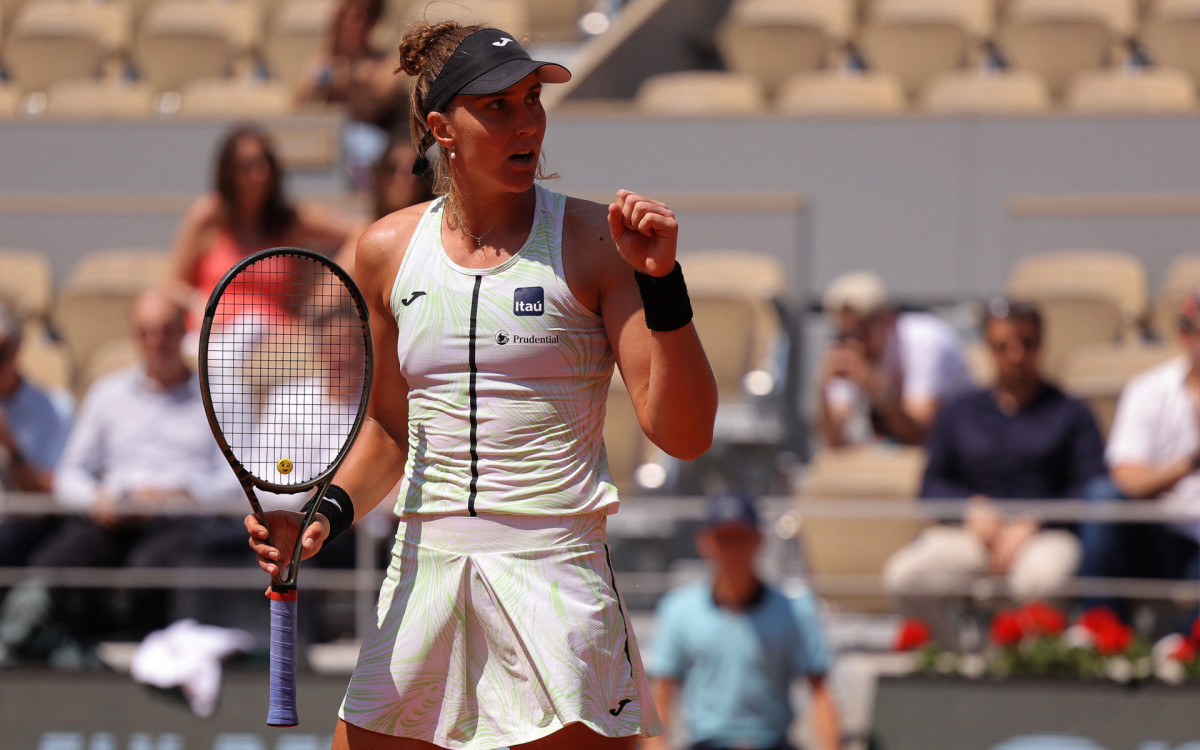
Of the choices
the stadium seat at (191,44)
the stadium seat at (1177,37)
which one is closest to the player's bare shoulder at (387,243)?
the stadium seat at (1177,37)

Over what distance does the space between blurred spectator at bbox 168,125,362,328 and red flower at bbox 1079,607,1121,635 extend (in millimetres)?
3030

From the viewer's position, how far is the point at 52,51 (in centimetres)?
1080

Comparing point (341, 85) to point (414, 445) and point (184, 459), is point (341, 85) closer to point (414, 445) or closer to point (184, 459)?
point (184, 459)

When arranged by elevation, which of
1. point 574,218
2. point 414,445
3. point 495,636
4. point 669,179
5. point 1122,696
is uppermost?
point 669,179

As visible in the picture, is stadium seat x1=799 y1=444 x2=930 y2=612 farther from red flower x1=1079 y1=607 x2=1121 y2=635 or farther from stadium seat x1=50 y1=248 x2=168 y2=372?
stadium seat x1=50 y1=248 x2=168 y2=372

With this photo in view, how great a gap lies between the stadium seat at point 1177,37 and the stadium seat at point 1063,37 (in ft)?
0.62

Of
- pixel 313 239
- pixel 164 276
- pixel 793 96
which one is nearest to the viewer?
pixel 313 239

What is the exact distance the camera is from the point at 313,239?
6266 millimetres

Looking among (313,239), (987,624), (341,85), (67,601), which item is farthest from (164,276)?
(987,624)

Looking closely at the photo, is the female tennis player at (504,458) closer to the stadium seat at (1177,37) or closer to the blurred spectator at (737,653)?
the blurred spectator at (737,653)

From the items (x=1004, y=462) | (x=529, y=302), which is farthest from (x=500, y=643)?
(x=1004, y=462)

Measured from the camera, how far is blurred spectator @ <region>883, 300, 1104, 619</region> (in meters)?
5.73

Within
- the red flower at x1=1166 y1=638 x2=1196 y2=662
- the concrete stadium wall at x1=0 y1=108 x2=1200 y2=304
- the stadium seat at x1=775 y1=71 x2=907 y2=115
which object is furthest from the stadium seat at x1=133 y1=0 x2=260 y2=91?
the red flower at x1=1166 y1=638 x2=1196 y2=662

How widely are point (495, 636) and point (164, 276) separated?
589 centimetres
